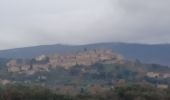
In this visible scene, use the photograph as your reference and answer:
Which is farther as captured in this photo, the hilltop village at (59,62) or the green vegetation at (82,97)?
the hilltop village at (59,62)

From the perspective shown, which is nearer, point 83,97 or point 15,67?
point 83,97

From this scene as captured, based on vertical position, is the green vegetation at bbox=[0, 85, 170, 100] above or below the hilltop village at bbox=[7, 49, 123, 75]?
above

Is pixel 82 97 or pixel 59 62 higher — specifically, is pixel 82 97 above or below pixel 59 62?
above

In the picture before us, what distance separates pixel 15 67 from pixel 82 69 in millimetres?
23626

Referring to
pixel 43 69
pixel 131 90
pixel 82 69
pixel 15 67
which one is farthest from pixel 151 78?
pixel 131 90

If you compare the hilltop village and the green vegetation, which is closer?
the green vegetation

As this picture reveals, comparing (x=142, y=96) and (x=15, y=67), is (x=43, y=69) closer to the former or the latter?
(x=15, y=67)

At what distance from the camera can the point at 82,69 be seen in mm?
160250

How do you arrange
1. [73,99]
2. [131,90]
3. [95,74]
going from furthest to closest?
[95,74]
[131,90]
[73,99]

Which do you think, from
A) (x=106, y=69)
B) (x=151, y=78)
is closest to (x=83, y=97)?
(x=151, y=78)

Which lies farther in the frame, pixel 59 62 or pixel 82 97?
pixel 59 62

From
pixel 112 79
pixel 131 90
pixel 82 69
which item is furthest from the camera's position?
pixel 82 69

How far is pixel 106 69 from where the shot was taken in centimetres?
15062

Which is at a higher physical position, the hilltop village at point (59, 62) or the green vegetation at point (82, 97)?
the green vegetation at point (82, 97)
